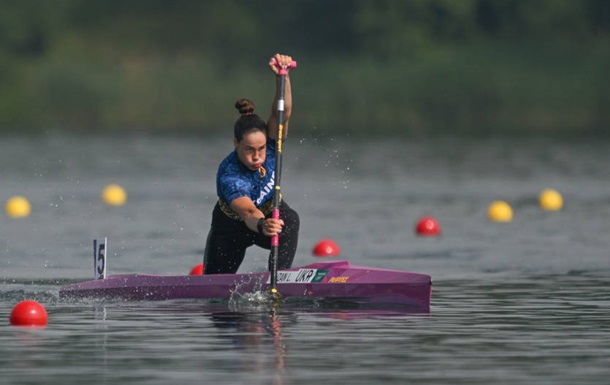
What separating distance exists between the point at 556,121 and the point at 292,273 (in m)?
50.3

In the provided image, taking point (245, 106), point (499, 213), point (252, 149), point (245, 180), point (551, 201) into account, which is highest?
point (551, 201)

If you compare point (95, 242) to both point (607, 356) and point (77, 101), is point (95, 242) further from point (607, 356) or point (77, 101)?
point (77, 101)


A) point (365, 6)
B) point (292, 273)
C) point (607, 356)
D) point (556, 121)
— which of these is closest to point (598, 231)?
point (292, 273)

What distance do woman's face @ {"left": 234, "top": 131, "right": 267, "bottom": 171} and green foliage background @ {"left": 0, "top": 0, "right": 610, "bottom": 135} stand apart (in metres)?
44.7

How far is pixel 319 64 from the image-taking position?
239ft

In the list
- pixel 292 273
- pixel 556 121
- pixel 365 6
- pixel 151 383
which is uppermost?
pixel 365 6

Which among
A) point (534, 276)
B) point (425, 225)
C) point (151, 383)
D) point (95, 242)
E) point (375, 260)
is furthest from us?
point (425, 225)

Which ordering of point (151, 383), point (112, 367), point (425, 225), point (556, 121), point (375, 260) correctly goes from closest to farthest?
point (151, 383)
point (112, 367)
point (375, 260)
point (425, 225)
point (556, 121)

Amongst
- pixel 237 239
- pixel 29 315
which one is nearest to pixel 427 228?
pixel 237 239

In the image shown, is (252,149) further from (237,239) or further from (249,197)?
(237,239)

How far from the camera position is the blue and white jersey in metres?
15.3

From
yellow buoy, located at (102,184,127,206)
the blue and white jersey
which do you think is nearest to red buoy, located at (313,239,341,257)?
the blue and white jersey

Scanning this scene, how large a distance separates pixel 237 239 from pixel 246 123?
113 cm

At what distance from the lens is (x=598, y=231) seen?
2378cm
